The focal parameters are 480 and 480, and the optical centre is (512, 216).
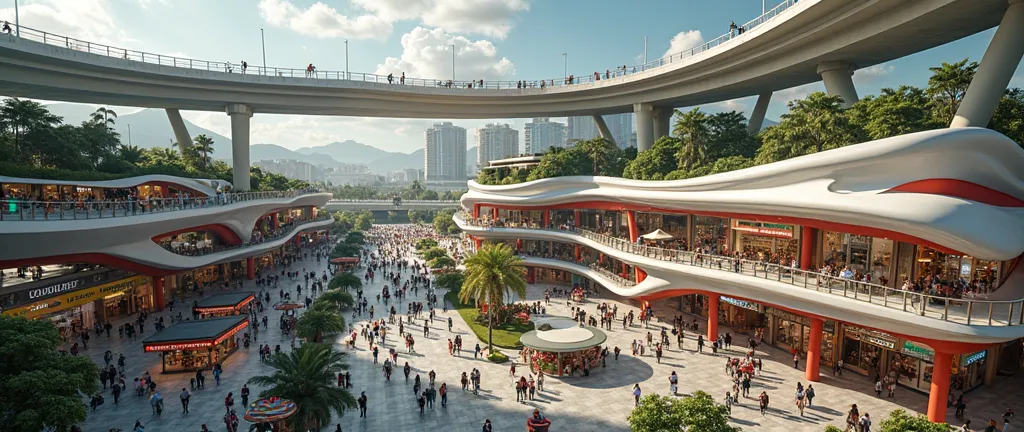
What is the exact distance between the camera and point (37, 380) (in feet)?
48.1

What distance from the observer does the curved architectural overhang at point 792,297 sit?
1744cm

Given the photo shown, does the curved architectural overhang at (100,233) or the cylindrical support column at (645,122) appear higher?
the cylindrical support column at (645,122)

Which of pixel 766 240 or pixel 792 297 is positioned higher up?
pixel 766 240

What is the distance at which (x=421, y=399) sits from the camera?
71.0 feet

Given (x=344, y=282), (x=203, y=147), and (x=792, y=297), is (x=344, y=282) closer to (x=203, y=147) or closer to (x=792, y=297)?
(x=792, y=297)

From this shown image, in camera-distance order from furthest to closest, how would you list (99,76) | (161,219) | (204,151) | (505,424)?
(204,151), (99,76), (161,219), (505,424)

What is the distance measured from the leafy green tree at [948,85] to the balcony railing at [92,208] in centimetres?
5132

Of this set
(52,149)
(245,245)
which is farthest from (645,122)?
(52,149)

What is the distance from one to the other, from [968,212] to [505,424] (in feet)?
65.1

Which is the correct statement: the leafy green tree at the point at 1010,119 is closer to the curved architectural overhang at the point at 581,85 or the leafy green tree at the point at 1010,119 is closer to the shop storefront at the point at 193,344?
the curved architectural overhang at the point at 581,85

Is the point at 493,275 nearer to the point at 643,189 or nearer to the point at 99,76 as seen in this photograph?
the point at 643,189

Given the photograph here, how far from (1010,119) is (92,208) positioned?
2110 inches

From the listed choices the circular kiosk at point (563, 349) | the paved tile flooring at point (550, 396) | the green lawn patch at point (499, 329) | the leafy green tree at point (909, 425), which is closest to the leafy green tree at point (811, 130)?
the paved tile flooring at point (550, 396)

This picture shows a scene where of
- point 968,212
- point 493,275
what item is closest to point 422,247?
point 493,275
